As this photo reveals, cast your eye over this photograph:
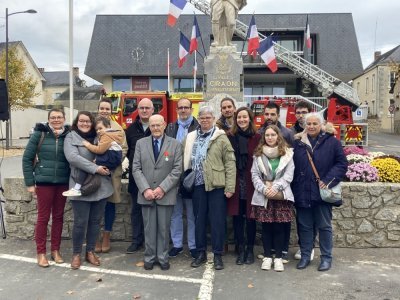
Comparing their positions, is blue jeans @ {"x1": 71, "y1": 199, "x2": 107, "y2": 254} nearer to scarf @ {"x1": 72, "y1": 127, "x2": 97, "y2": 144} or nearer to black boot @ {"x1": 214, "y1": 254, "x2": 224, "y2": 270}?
scarf @ {"x1": 72, "y1": 127, "x2": 97, "y2": 144}

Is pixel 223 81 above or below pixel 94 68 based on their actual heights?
below

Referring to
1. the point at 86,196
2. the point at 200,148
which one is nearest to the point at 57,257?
the point at 86,196

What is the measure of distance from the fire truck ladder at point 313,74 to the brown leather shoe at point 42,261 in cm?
2028

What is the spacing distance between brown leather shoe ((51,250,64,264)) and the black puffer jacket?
3.03ft

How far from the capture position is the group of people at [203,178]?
493cm

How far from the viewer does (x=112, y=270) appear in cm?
501

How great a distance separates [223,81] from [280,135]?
23.4 feet

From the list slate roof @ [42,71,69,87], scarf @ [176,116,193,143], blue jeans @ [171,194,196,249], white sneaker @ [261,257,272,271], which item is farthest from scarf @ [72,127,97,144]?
slate roof @ [42,71,69,87]

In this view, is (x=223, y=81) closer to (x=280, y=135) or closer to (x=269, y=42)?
(x=269, y=42)

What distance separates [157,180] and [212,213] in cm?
76

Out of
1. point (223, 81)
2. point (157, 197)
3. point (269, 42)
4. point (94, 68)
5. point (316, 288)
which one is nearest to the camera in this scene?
point (316, 288)

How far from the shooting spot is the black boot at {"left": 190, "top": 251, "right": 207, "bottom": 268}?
513cm

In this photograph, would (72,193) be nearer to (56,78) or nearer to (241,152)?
(241,152)

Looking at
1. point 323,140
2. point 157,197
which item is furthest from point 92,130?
point 323,140
